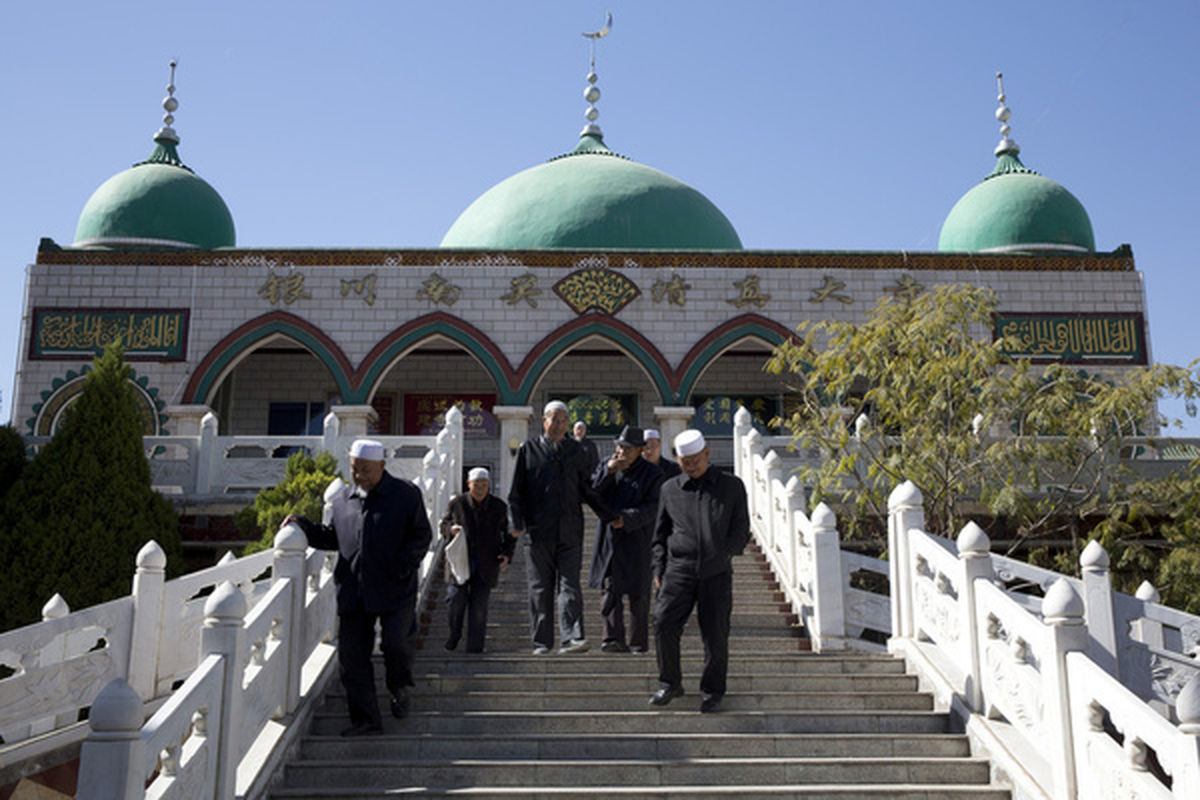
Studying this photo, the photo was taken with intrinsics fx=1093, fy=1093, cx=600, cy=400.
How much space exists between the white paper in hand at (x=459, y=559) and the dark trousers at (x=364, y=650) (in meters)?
1.42

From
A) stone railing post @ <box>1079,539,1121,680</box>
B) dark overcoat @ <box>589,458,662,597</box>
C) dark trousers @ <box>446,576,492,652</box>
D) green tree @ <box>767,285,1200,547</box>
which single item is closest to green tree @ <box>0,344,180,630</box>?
dark trousers @ <box>446,576,492,652</box>

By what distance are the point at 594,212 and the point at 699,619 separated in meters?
13.6

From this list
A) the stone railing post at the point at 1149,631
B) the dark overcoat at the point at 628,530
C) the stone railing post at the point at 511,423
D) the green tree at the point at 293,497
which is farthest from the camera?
the stone railing post at the point at 511,423

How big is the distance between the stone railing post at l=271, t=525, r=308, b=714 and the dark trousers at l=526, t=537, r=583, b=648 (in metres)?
1.65

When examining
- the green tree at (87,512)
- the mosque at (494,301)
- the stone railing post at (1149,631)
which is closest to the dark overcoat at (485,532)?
Answer: the stone railing post at (1149,631)

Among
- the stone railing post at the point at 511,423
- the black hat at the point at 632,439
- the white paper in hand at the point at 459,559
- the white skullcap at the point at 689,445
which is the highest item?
the stone railing post at the point at 511,423

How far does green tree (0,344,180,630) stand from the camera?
1080 cm

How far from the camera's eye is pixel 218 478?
13.2m

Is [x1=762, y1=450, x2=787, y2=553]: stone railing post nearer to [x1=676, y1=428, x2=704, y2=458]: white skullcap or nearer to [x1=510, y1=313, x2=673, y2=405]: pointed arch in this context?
[x1=676, y1=428, x2=704, y2=458]: white skullcap

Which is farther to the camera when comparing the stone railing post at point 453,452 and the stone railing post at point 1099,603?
the stone railing post at point 453,452

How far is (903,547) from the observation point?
690cm

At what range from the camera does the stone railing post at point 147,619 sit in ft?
23.5

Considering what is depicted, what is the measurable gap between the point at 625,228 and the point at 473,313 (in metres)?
3.15

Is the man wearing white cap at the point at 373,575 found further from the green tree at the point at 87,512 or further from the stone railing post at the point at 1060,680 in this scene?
the green tree at the point at 87,512
